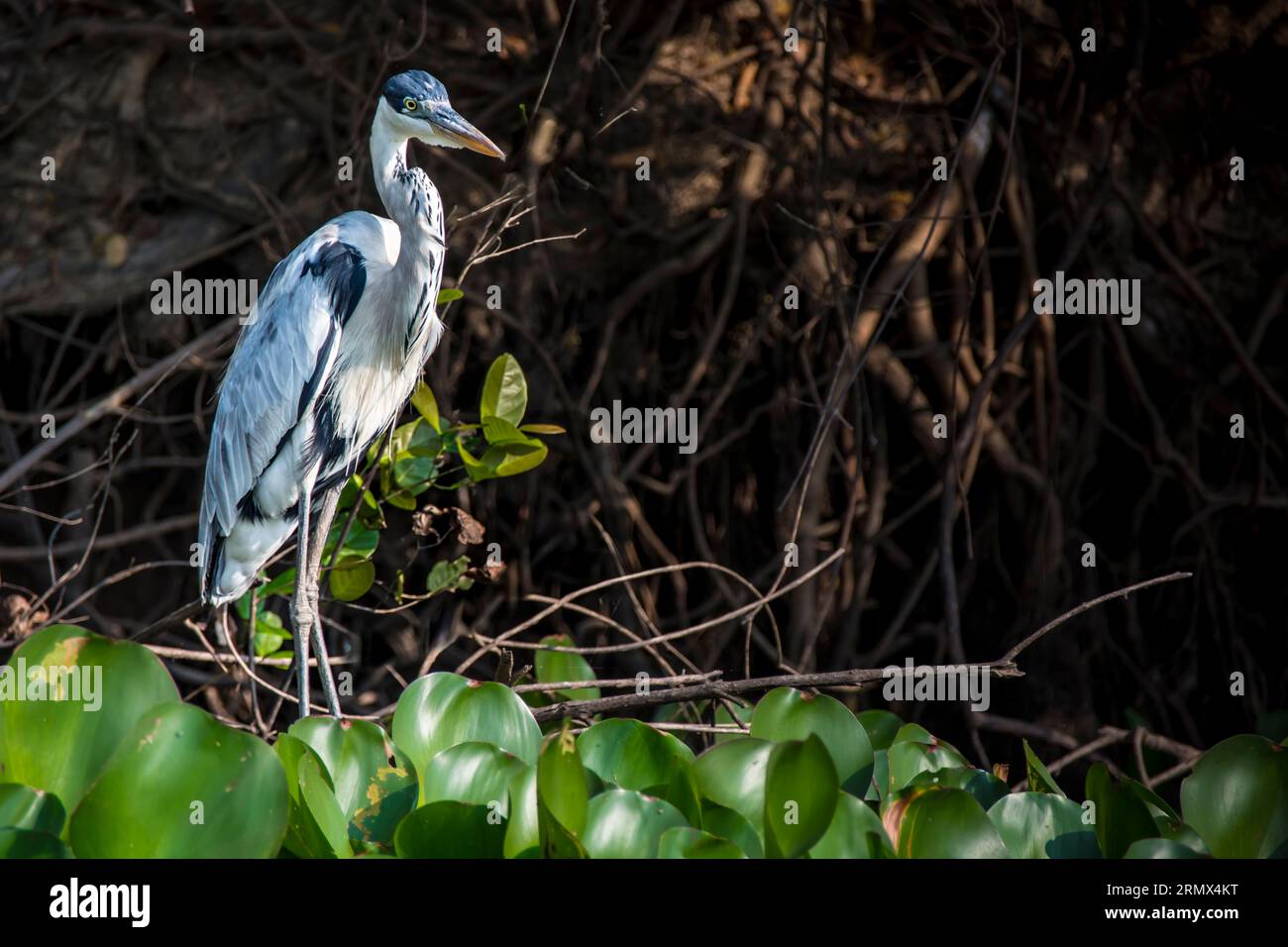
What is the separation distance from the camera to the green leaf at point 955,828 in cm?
133

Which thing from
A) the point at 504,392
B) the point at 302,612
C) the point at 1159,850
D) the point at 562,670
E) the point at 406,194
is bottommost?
the point at 1159,850

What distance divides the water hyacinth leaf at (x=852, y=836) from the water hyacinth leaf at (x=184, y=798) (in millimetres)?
545

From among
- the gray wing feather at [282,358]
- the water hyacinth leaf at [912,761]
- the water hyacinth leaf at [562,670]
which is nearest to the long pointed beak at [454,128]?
the gray wing feather at [282,358]

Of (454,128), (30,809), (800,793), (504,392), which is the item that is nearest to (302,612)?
(504,392)

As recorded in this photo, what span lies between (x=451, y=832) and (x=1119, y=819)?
0.72m

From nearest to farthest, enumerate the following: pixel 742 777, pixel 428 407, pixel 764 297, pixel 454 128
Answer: pixel 742 777 < pixel 454 128 < pixel 428 407 < pixel 764 297

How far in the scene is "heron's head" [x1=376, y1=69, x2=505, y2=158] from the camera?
2.14 metres

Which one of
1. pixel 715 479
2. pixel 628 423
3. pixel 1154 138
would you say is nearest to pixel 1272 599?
pixel 1154 138

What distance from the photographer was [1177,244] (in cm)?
353

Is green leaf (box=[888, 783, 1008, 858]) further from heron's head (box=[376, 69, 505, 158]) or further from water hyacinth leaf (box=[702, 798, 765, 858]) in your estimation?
heron's head (box=[376, 69, 505, 158])

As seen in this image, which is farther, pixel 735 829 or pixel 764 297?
pixel 764 297

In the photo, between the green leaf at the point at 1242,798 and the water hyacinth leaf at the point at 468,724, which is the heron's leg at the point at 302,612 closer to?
the water hyacinth leaf at the point at 468,724

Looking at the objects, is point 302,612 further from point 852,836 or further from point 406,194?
point 852,836

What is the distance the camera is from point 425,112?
84.6 inches
